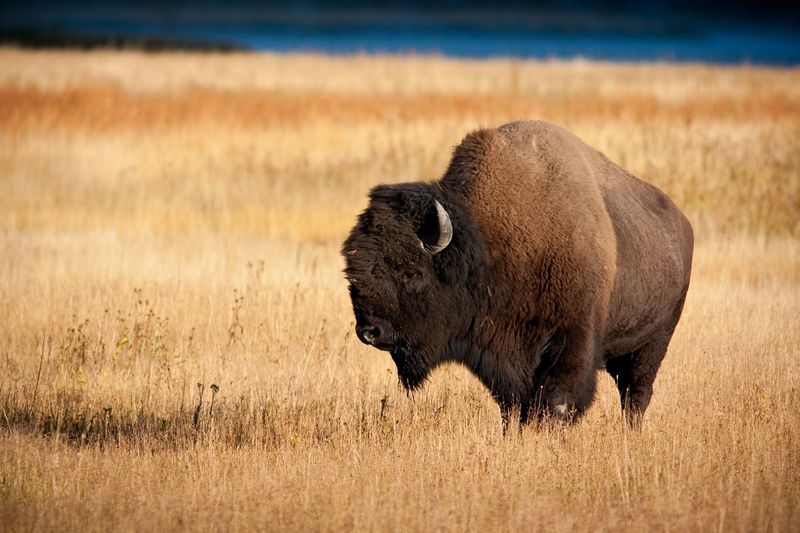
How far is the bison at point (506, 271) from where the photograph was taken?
22.3ft

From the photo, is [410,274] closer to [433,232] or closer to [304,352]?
[433,232]

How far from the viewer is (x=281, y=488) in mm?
6375

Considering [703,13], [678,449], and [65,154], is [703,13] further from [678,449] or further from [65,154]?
[678,449]

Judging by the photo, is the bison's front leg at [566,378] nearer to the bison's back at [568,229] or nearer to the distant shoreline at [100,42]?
the bison's back at [568,229]

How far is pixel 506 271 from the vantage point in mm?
7145

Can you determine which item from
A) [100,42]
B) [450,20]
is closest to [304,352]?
[100,42]

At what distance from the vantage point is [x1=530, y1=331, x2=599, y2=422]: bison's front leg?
23.5 feet

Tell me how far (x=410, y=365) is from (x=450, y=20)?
14138cm

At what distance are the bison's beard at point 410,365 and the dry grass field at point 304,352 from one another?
1.34ft

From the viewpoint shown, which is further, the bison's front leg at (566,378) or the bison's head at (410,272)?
the bison's front leg at (566,378)

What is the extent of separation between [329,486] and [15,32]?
60.4 metres

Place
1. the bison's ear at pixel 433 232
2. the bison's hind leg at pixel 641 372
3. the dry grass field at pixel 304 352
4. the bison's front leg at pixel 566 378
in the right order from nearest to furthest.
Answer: the dry grass field at pixel 304 352 → the bison's ear at pixel 433 232 → the bison's front leg at pixel 566 378 → the bison's hind leg at pixel 641 372

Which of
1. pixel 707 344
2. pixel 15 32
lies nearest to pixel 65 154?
pixel 707 344

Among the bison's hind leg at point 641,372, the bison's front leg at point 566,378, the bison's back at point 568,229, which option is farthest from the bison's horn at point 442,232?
the bison's hind leg at point 641,372
